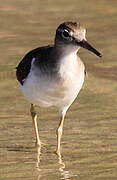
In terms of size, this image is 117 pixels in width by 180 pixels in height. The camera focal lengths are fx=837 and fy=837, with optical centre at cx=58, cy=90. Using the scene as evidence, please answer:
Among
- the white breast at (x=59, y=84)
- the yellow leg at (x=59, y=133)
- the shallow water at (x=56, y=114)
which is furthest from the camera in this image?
the yellow leg at (x=59, y=133)

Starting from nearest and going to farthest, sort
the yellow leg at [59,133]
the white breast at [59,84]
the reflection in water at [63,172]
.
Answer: the reflection in water at [63,172] < the white breast at [59,84] < the yellow leg at [59,133]

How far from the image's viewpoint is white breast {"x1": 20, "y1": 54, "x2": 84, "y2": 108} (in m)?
10.7

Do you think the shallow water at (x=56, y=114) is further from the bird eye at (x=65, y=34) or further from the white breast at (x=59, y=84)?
the bird eye at (x=65, y=34)

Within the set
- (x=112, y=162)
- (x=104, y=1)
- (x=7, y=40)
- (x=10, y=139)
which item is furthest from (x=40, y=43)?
(x=112, y=162)

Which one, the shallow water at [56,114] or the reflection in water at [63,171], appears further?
the shallow water at [56,114]

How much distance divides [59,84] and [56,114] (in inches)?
78.2

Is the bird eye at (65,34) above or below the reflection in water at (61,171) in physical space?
above

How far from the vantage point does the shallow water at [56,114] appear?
1057 centimetres

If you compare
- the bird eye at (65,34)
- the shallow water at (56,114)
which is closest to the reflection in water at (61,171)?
the shallow water at (56,114)

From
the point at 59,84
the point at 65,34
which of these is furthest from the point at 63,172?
the point at 65,34

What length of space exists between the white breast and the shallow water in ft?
2.66

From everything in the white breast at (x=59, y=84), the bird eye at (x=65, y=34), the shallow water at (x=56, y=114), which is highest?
the bird eye at (x=65, y=34)

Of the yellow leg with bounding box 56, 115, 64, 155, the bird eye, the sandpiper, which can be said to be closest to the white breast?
the sandpiper

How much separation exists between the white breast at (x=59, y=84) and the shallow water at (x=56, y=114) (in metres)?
0.81
